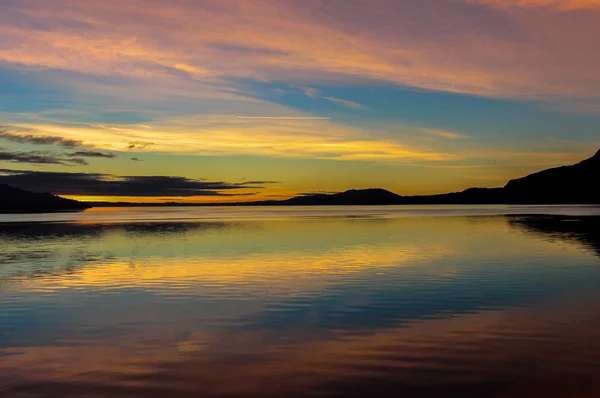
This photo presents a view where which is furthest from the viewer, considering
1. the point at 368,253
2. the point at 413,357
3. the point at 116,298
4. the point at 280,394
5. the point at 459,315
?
the point at 368,253

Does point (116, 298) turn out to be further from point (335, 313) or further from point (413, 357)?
point (413, 357)

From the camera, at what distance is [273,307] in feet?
75.5

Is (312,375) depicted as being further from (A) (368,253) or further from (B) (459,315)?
(A) (368,253)

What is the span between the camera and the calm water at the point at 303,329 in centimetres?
1345

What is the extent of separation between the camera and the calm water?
13453mm

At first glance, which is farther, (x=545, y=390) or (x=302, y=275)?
(x=302, y=275)

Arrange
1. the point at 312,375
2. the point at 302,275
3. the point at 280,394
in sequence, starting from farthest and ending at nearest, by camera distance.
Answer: the point at 302,275, the point at 312,375, the point at 280,394

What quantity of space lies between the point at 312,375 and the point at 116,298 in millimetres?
14700

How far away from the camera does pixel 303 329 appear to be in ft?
62.3

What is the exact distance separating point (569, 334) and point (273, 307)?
437 inches

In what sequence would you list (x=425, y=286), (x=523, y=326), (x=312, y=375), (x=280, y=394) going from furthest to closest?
(x=425, y=286)
(x=523, y=326)
(x=312, y=375)
(x=280, y=394)

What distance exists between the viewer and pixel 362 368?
14.4 m

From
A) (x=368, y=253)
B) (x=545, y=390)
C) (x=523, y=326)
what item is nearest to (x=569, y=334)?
(x=523, y=326)

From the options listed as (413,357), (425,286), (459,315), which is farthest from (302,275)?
(413,357)
